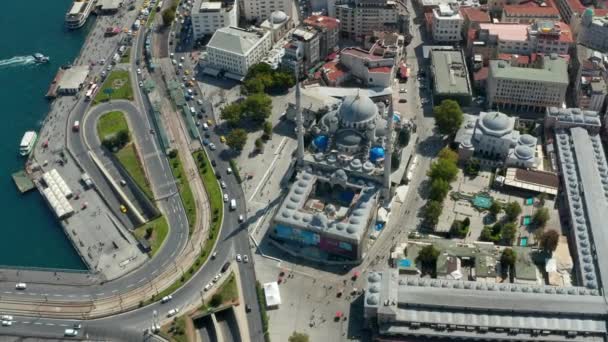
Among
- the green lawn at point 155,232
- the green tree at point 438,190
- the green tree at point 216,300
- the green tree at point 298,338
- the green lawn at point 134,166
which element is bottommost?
the green tree at point 216,300

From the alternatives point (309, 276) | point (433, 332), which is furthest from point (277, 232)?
point (433, 332)

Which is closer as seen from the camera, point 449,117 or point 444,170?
point 444,170

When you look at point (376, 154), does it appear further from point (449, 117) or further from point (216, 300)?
point (216, 300)

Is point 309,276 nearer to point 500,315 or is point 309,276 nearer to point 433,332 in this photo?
point 433,332

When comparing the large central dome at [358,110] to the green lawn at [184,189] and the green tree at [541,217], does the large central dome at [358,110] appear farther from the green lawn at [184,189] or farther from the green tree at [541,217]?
the green tree at [541,217]

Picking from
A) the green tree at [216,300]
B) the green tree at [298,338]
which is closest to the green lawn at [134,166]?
the green tree at [216,300]

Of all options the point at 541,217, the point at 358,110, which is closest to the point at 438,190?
the point at 541,217
